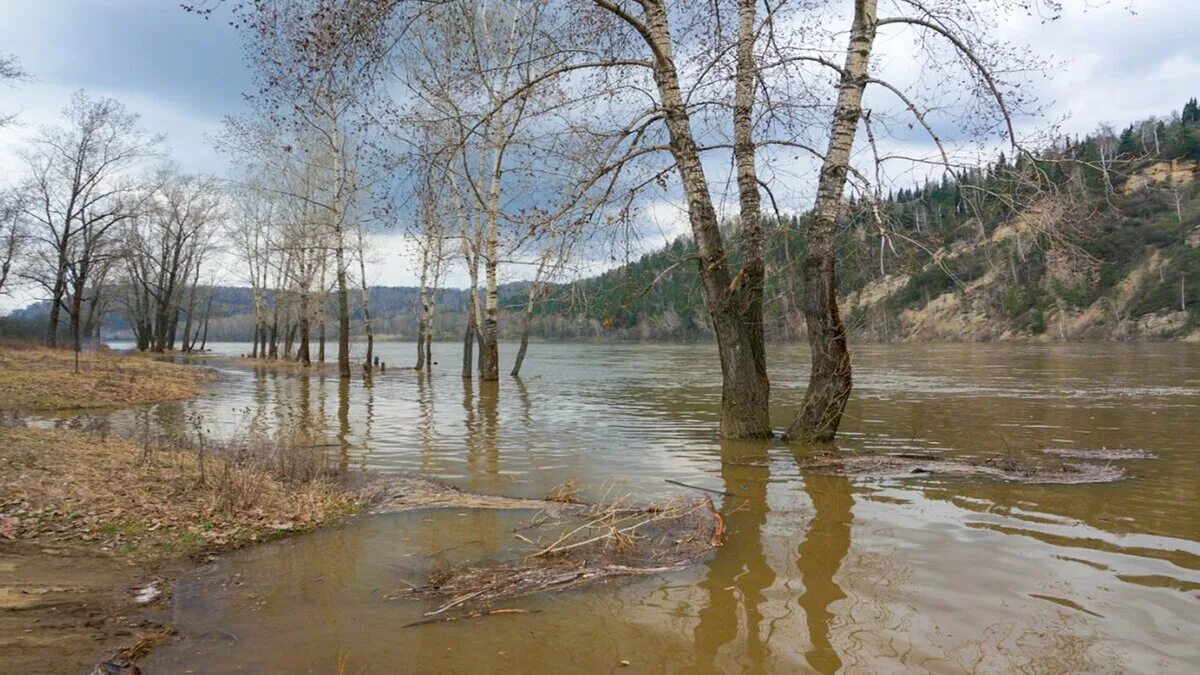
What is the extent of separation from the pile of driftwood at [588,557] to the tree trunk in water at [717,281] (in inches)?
164

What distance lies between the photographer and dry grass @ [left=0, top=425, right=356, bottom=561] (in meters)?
5.25

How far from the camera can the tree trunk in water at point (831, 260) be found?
9.68 m

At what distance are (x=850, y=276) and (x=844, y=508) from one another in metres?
4.63

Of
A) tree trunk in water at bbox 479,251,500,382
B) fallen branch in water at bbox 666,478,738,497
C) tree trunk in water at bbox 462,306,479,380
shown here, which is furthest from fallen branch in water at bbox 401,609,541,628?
tree trunk in water at bbox 462,306,479,380

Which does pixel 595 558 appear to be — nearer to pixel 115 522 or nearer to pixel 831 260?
pixel 115 522

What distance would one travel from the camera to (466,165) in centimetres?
2264

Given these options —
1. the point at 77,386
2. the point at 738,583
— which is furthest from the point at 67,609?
the point at 77,386

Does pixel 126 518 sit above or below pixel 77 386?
below

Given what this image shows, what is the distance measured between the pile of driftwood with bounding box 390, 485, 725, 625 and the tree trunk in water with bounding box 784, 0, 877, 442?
4637 mm

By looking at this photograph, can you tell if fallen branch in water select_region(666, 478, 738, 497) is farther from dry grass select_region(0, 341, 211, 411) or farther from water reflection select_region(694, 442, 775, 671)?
dry grass select_region(0, 341, 211, 411)

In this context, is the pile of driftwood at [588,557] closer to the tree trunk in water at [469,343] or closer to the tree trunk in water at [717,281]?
the tree trunk in water at [717,281]

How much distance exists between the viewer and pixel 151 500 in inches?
237

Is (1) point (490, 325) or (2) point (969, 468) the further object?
(1) point (490, 325)

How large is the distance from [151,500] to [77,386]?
1455 centimetres
